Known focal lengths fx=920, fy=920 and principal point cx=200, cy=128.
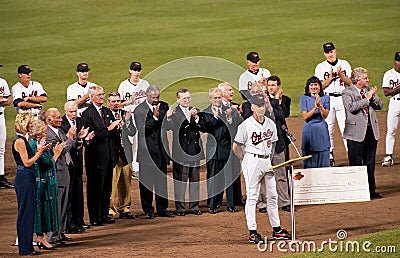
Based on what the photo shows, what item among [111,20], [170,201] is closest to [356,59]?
[111,20]

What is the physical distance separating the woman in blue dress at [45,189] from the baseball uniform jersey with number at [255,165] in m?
2.22

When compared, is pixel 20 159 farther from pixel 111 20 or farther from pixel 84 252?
pixel 111 20

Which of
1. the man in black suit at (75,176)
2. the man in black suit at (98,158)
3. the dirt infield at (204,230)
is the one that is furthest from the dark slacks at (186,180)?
the man in black suit at (75,176)

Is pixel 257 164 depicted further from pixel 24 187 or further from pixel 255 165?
pixel 24 187

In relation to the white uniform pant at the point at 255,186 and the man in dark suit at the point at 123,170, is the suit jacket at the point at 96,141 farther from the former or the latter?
the white uniform pant at the point at 255,186

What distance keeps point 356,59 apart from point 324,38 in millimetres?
1970

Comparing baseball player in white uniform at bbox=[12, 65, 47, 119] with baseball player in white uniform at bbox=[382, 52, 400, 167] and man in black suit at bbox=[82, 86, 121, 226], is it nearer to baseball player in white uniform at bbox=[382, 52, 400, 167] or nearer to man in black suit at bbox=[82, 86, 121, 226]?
man in black suit at bbox=[82, 86, 121, 226]

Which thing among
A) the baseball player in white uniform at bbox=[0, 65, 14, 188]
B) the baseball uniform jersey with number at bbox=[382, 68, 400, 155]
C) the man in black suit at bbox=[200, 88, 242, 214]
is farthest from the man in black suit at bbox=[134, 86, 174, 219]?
the baseball uniform jersey with number at bbox=[382, 68, 400, 155]

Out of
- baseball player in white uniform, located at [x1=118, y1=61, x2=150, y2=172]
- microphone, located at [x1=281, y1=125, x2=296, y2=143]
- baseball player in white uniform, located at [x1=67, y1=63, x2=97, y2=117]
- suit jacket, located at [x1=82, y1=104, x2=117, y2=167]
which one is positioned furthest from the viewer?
Answer: baseball player in white uniform, located at [x1=67, y1=63, x2=97, y2=117]

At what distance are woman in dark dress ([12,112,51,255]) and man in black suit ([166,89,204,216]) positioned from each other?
2699 millimetres

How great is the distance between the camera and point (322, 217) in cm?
1246

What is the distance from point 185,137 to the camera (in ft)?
42.2

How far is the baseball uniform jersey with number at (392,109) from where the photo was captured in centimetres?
1538

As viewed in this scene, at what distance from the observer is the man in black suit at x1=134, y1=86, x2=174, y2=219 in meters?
12.7
